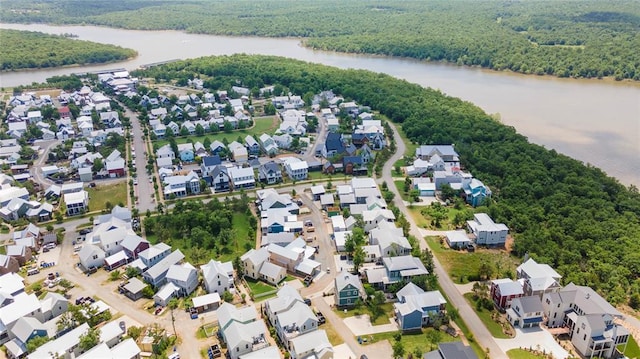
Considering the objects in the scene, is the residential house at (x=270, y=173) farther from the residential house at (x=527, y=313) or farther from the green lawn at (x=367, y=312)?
the residential house at (x=527, y=313)

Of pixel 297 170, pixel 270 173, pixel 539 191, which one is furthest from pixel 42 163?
pixel 539 191

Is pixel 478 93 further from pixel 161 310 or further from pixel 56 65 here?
pixel 56 65

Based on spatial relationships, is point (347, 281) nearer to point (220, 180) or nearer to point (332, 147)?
point (220, 180)

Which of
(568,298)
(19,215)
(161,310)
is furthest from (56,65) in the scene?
(568,298)

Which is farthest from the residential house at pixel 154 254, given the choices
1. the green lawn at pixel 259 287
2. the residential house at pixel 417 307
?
the residential house at pixel 417 307

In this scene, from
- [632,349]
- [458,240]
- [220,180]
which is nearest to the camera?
[632,349]
